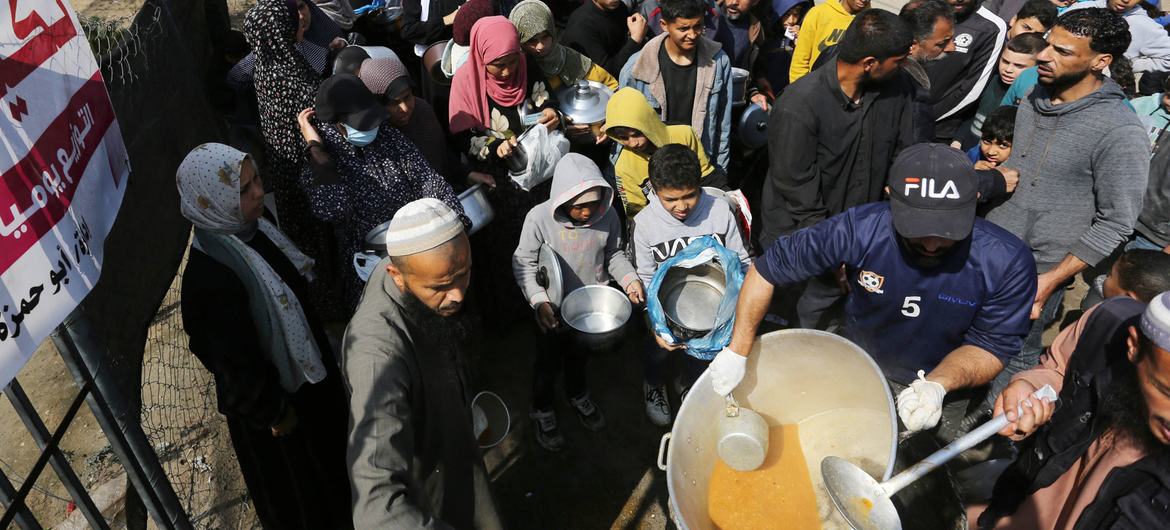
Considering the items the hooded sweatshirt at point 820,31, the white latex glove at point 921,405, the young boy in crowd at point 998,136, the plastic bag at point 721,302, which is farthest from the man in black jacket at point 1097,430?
the hooded sweatshirt at point 820,31

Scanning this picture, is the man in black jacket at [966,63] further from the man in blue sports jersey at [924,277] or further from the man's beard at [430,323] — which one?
the man's beard at [430,323]

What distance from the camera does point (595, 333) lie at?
3377 millimetres

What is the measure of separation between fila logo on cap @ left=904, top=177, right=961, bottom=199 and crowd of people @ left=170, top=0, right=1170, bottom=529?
0.01 metres

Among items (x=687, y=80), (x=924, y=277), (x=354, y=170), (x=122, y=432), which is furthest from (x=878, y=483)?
(x=687, y=80)

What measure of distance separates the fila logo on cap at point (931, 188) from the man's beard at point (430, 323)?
5.99 ft

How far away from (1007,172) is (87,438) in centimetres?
587

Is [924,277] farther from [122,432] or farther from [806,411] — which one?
[122,432]

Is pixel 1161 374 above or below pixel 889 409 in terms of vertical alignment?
above

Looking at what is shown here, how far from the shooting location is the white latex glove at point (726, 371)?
8.57 ft

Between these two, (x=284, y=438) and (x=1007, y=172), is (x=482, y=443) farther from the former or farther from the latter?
(x=1007, y=172)

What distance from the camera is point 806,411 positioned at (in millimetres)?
2992

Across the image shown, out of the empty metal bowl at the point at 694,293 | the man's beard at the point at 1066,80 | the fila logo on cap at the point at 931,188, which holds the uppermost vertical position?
the fila logo on cap at the point at 931,188

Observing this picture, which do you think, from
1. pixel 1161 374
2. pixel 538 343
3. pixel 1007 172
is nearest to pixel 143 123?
pixel 538 343

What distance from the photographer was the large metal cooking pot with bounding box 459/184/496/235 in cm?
374
